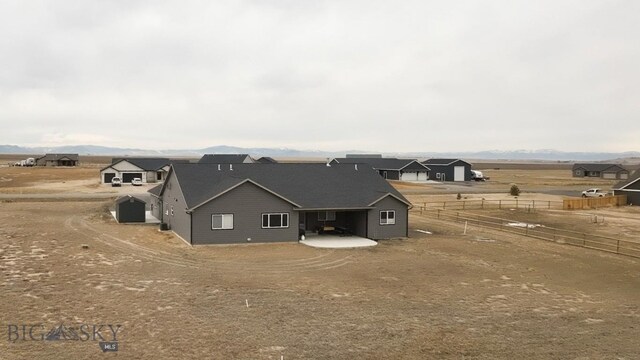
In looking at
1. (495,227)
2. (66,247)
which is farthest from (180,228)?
(495,227)

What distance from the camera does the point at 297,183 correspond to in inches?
1694

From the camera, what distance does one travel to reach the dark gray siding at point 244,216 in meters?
37.4

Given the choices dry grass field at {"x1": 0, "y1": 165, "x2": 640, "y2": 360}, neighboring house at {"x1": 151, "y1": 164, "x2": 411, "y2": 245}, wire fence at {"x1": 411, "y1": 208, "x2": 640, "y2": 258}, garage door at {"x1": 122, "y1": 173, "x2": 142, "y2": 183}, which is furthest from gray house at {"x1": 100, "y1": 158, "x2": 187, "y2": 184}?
wire fence at {"x1": 411, "y1": 208, "x2": 640, "y2": 258}

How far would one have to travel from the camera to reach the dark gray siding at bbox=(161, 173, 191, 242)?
38.4 meters

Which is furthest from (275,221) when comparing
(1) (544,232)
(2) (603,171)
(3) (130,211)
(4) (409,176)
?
(2) (603,171)

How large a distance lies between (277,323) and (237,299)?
374cm

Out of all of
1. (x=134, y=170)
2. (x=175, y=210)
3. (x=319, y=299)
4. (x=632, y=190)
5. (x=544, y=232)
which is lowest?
(x=319, y=299)

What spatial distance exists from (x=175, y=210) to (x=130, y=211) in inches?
302

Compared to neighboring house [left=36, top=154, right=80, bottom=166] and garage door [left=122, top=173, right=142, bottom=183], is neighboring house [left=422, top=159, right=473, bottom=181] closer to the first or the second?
garage door [left=122, top=173, right=142, bottom=183]

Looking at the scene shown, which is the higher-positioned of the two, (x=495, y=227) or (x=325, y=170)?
(x=325, y=170)

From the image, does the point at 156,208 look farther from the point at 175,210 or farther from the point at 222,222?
the point at 222,222

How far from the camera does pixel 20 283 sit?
81.0 ft

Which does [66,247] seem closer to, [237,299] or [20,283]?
[20,283]

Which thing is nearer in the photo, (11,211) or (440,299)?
(440,299)
